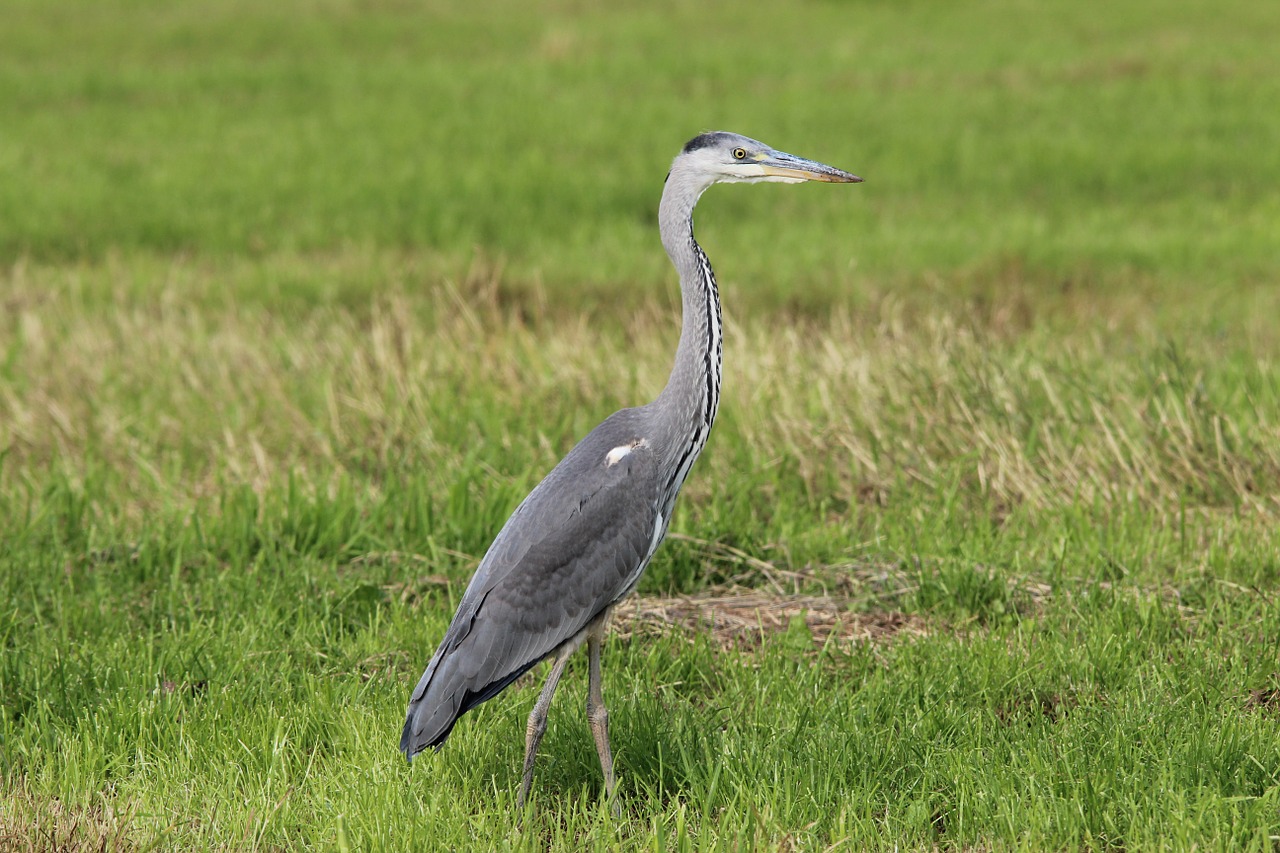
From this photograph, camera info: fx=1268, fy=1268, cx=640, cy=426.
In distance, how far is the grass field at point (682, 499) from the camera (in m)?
3.29

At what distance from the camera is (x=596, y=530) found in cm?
350

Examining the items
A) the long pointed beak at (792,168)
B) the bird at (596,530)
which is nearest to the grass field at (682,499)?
the bird at (596,530)

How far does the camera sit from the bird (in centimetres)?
337

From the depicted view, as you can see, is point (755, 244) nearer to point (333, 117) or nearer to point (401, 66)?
point (333, 117)

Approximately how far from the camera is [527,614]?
3.42 m

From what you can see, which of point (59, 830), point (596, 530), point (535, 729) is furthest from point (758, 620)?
point (59, 830)

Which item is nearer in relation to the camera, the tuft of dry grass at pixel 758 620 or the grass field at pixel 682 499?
the grass field at pixel 682 499

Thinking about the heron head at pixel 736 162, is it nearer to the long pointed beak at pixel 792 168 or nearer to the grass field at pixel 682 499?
the long pointed beak at pixel 792 168

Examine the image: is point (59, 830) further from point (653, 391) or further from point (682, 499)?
point (653, 391)

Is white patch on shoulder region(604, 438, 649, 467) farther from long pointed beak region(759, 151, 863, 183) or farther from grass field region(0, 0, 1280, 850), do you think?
long pointed beak region(759, 151, 863, 183)

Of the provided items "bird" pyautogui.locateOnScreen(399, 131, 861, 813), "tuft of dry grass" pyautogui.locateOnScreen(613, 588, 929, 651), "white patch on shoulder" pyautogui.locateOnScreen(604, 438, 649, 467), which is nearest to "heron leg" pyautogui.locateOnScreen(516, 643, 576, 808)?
"bird" pyautogui.locateOnScreen(399, 131, 861, 813)

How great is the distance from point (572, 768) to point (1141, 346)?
457 cm

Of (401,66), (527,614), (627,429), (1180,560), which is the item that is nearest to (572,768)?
(527,614)

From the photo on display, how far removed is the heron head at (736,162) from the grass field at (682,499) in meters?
1.51
